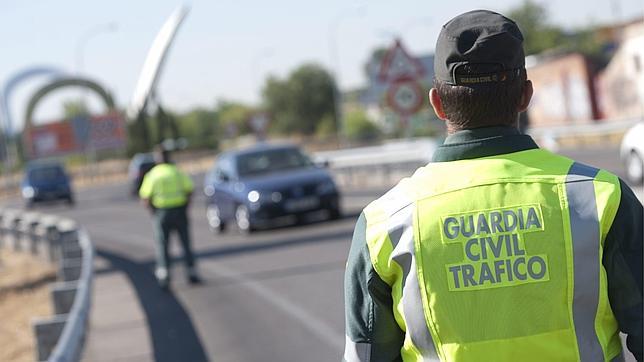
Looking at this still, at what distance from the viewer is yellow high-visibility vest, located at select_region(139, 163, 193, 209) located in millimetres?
14508

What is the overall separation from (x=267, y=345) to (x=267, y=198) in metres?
11.6

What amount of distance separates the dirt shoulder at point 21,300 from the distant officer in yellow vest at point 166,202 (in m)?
1.85

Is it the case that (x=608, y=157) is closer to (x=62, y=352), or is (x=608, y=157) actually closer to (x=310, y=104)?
(x=62, y=352)

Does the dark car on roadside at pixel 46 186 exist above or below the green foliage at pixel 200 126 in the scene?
below

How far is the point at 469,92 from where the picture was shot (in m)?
2.75

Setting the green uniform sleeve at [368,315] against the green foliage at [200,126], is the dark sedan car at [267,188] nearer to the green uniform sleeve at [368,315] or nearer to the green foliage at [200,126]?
the green uniform sleeve at [368,315]

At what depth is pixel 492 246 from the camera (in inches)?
106

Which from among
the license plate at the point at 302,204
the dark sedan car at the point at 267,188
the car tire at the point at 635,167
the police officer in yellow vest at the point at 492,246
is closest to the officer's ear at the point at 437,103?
the police officer in yellow vest at the point at 492,246

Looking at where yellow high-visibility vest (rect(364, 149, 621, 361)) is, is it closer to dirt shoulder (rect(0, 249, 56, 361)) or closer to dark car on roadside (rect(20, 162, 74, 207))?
dirt shoulder (rect(0, 249, 56, 361))

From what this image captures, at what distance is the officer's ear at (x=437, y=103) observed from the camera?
2.86m

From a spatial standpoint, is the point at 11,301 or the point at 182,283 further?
the point at 11,301

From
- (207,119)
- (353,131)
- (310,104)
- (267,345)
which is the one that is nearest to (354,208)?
(267,345)

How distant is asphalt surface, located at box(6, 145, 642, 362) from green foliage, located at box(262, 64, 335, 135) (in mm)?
94775

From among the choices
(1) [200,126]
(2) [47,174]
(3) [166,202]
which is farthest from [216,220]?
(1) [200,126]
